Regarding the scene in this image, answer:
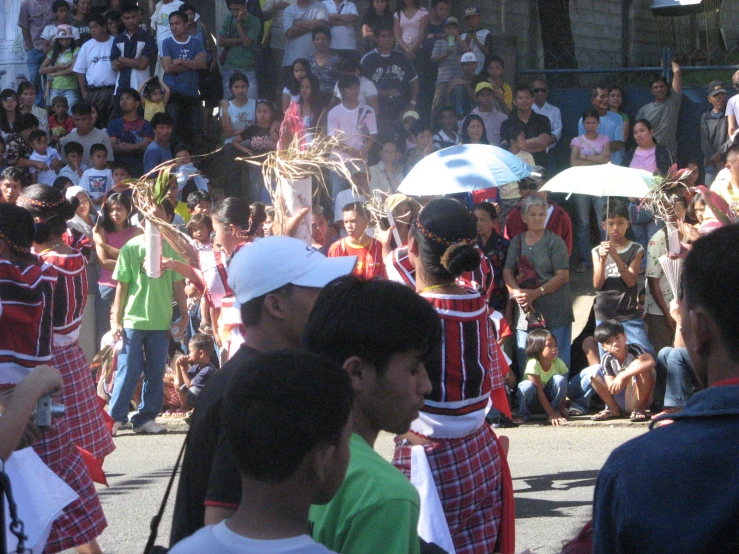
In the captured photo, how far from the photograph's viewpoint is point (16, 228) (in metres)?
4.75

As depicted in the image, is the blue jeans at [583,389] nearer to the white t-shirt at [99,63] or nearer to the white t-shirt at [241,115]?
the white t-shirt at [241,115]

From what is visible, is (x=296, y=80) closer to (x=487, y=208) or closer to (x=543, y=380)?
(x=487, y=208)

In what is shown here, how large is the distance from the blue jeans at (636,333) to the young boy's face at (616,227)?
75 centimetres

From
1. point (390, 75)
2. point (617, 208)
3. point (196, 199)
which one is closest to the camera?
point (617, 208)

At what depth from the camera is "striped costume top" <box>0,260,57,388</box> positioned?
4684 millimetres

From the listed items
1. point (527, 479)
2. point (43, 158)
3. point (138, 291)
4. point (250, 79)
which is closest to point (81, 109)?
point (43, 158)

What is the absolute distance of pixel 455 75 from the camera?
13797mm

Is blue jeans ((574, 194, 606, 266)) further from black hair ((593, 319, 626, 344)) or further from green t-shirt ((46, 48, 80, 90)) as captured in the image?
green t-shirt ((46, 48, 80, 90))

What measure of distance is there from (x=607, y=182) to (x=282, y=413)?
797 cm

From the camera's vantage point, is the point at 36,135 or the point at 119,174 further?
the point at 36,135

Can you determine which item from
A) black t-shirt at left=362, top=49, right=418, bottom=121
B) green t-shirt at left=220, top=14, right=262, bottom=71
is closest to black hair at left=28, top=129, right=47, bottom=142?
green t-shirt at left=220, top=14, right=262, bottom=71

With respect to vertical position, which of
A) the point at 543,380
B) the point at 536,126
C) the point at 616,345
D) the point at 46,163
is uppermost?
the point at 536,126

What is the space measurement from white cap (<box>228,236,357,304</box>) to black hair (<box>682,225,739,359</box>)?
3.77 ft

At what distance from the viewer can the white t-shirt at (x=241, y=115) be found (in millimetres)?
12789
